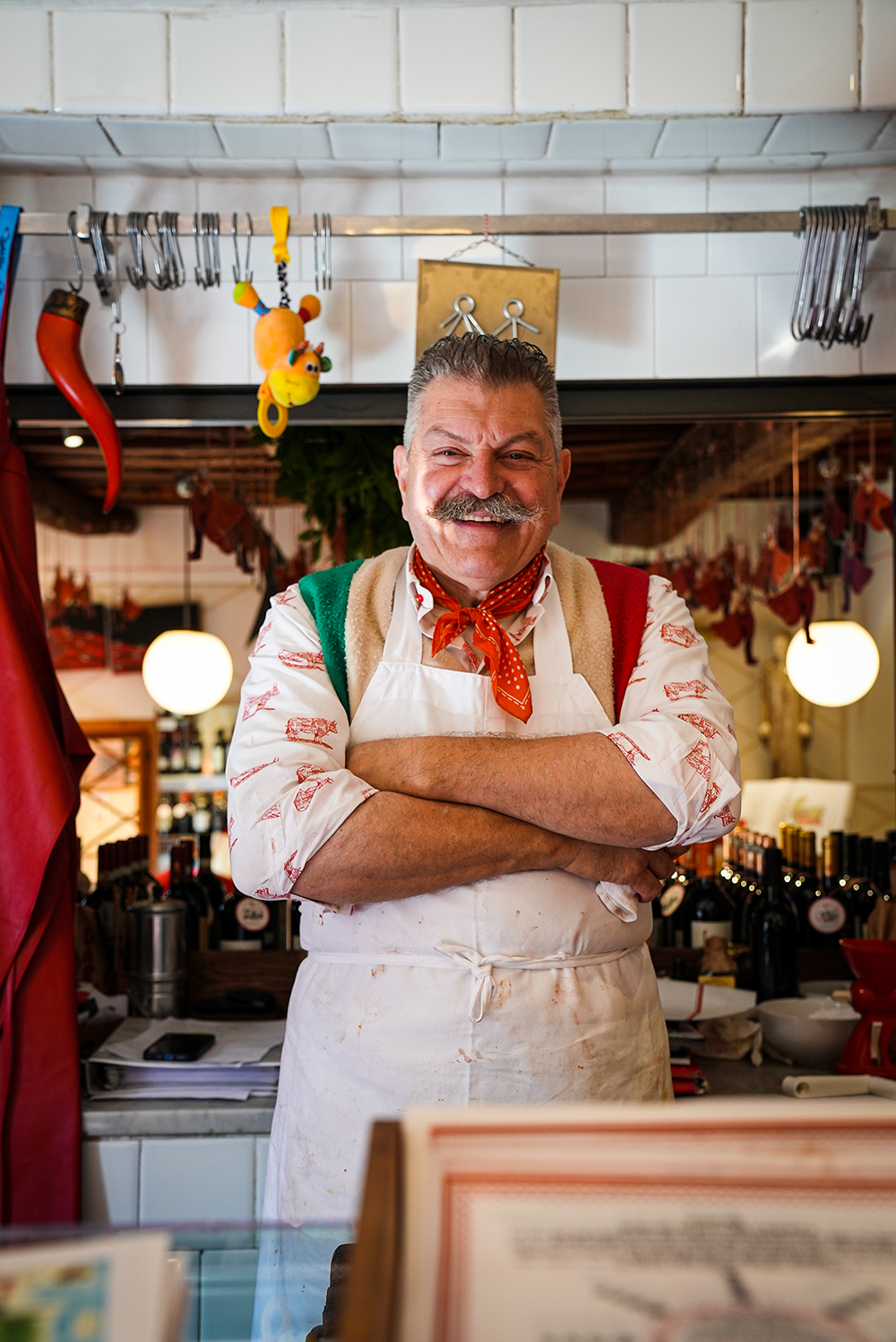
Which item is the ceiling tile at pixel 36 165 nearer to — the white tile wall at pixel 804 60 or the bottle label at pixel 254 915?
the white tile wall at pixel 804 60

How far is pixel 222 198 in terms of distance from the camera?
247 centimetres

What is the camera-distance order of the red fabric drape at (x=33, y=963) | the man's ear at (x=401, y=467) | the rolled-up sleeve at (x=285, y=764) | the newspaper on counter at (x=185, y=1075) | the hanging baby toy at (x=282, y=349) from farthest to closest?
the hanging baby toy at (x=282, y=349) < the newspaper on counter at (x=185, y=1075) < the red fabric drape at (x=33, y=963) < the man's ear at (x=401, y=467) < the rolled-up sleeve at (x=285, y=764)

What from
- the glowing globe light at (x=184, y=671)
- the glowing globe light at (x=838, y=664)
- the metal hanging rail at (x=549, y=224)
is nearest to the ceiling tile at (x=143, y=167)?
the metal hanging rail at (x=549, y=224)

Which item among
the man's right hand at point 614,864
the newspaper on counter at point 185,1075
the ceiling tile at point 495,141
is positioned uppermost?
the ceiling tile at point 495,141

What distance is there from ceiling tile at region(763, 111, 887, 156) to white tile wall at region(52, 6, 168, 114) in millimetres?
1245

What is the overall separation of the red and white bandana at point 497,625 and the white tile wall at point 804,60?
3.84 ft

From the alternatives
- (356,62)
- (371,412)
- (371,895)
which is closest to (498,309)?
(371,412)

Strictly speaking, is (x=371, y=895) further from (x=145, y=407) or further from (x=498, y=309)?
(x=145, y=407)

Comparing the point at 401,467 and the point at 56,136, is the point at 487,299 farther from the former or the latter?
the point at 56,136

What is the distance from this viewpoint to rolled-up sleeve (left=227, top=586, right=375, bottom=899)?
136cm

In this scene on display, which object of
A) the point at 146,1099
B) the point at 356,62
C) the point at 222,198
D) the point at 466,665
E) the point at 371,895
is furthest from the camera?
the point at 222,198

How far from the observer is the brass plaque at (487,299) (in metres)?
2.23

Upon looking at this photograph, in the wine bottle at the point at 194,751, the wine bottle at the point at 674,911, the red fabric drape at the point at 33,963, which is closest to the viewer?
the red fabric drape at the point at 33,963

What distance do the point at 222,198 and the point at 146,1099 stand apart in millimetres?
1905
